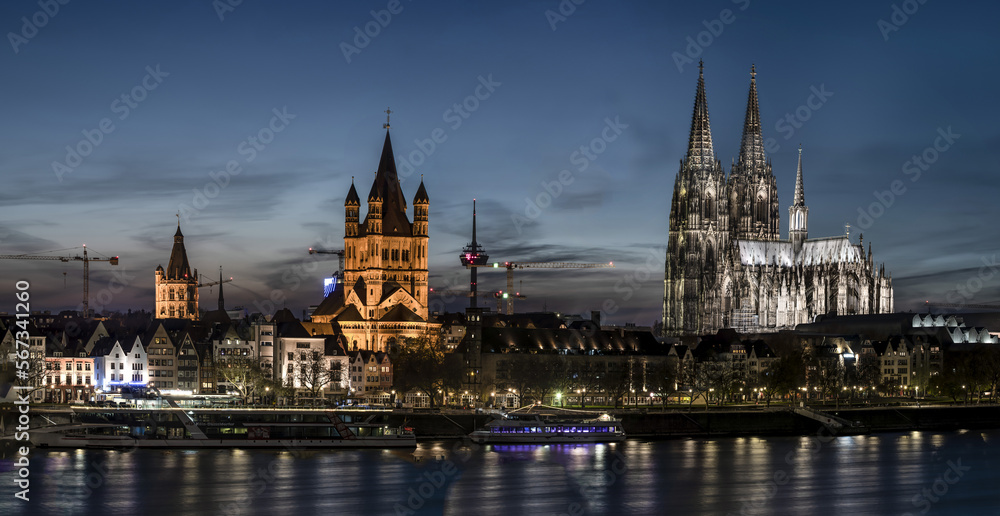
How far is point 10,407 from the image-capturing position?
9062 cm

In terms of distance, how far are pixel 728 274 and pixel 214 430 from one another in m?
103

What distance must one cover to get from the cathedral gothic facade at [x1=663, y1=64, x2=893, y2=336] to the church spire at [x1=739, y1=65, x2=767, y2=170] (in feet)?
29.0

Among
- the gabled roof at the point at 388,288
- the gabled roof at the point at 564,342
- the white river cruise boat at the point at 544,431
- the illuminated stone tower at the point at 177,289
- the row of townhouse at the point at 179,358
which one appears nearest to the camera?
the white river cruise boat at the point at 544,431

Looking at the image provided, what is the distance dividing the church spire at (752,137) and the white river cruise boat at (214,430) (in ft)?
364

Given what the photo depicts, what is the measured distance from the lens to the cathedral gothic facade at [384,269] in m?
144

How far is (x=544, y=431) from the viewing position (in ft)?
319

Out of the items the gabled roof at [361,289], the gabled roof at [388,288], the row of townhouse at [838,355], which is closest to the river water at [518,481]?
the row of townhouse at [838,355]

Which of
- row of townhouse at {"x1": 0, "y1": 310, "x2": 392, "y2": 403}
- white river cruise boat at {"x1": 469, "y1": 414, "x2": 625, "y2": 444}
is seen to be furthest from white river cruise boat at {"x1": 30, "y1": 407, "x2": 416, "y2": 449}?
row of townhouse at {"x1": 0, "y1": 310, "x2": 392, "y2": 403}

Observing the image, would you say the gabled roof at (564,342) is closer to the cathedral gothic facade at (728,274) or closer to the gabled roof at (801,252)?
the cathedral gothic facade at (728,274)

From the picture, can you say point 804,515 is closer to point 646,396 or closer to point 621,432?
point 621,432

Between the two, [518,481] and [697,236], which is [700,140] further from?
[518,481]

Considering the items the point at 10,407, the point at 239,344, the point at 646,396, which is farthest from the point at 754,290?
the point at 10,407

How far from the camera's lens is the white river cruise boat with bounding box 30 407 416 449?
88000mm

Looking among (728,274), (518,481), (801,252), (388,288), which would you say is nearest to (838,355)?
(728,274)
